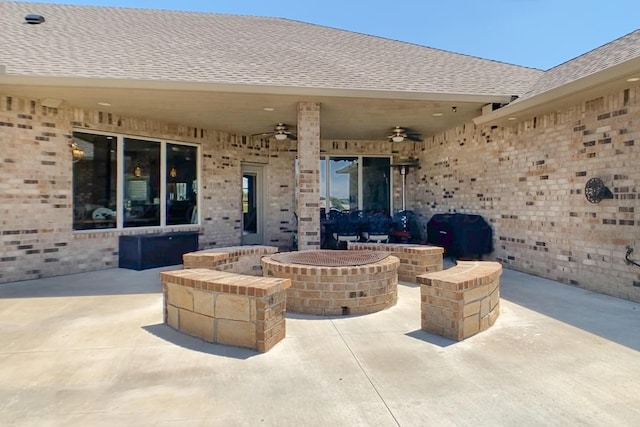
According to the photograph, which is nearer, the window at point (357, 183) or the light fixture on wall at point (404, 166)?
the light fixture on wall at point (404, 166)

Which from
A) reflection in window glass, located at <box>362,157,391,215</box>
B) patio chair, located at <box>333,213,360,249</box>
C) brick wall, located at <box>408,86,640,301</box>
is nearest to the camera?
brick wall, located at <box>408,86,640,301</box>

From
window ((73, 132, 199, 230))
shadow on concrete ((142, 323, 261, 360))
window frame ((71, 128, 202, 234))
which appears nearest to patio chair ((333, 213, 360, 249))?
window frame ((71, 128, 202, 234))

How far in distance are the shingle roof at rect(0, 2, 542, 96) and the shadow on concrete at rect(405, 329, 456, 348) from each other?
4.19 meters

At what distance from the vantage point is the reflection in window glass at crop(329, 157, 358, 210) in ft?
35.4

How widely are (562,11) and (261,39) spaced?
726 centimetres

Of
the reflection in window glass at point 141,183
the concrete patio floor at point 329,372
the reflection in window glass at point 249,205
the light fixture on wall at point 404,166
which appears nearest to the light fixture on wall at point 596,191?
the concrete patio floor at point 329,372

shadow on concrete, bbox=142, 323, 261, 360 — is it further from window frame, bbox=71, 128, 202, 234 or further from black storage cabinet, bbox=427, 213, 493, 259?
black storage cabinet, bbox=427, 213, 493, 259

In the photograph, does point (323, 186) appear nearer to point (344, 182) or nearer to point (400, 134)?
point (344, 182)

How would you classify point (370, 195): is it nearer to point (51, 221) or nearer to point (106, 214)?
point (106, 214)

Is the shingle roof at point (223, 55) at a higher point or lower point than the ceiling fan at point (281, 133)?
higher

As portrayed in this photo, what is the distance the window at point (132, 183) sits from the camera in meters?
7.27

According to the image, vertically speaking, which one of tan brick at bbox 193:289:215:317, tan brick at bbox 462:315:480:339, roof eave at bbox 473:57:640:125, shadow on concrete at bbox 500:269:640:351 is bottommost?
shadow on concrete at bbox 500:269:640:351

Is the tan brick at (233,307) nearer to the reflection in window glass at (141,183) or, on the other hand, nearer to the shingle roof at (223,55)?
the shingle roof at (223,55)

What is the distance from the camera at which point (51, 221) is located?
6660mm
